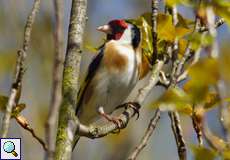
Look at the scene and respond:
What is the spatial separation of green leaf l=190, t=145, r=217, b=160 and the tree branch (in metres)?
0.38

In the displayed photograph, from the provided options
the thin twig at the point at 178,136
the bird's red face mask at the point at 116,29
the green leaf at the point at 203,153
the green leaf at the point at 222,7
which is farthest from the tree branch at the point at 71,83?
the bird's red face mask at the point at 116,29

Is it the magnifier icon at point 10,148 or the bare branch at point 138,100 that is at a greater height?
the bare branch at point 138,100

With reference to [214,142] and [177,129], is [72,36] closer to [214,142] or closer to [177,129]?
[177,129]

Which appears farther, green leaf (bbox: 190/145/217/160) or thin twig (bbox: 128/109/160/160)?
thin twig (bbox: 128/109/160/160)

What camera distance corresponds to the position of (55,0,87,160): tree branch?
1322 millimetres

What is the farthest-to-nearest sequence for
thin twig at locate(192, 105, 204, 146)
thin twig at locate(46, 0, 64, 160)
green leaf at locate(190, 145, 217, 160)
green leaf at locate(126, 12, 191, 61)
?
thin twig at locate(192, 105, 204, 146), green leaf at locate(126, 12, 191, 61), green leaf at locate(190, 145, 217, 160), thin twig at locate(46, 0, 64, 160)

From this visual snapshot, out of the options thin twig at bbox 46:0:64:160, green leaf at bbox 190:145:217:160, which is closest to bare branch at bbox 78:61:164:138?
green leaf at bbox 190:145:217:160

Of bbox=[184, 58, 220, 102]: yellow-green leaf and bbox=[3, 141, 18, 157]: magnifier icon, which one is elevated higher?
bbox=[184, 58, 220, 102]: yellow-green leaf

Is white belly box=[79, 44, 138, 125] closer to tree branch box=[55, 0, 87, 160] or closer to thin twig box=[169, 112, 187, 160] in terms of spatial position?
tree branch box=[55, 0, 87, 160]

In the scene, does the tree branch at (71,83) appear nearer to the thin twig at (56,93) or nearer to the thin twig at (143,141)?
the thin twig at (143,141)

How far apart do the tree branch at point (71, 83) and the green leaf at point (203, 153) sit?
0.38 meters

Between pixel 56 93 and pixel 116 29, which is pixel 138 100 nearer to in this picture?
pixel 56 93

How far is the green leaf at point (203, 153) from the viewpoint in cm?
95

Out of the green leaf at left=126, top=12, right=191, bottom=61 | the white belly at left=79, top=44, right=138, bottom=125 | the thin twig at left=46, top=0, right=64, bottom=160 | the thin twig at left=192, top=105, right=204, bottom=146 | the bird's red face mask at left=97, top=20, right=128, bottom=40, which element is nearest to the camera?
the thin twig at left=46, top=0, right=64, bottom=160
